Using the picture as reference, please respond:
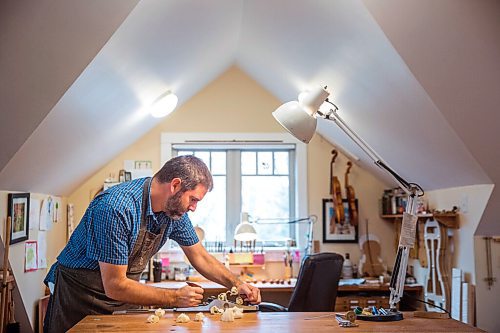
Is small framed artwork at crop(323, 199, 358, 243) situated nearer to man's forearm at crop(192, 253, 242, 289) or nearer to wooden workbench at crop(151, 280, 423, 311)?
wooden workbench at crop(151, 280, 423, 311)

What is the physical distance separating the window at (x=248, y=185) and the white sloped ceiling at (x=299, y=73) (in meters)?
0.77

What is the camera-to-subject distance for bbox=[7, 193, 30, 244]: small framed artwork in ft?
11.6

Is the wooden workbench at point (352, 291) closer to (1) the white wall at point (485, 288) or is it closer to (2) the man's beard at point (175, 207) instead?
(1) the white wall at point (485, 288)

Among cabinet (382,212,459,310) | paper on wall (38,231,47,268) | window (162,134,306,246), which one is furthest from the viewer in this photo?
window (162,134,306,246)

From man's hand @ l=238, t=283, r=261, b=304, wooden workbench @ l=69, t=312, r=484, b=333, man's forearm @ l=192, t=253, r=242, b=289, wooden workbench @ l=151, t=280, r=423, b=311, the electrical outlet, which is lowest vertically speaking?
wooden workbench @ l=151, t=280, r=423, b=311

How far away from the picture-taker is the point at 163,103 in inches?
181

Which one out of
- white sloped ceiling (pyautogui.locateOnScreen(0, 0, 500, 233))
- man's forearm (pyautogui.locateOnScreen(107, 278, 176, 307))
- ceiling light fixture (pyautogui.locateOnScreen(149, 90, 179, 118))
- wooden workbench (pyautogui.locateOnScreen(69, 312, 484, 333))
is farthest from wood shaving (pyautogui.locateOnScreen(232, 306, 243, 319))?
ceiling light fixture (pyautogui.locateOnScreen(149, 90, 179, 118))

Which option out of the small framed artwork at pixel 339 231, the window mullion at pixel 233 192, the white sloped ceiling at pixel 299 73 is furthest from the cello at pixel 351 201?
the window mullion at pixel 233 192

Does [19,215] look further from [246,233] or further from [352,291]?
[352,291]

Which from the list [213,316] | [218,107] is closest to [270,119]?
[218,107]

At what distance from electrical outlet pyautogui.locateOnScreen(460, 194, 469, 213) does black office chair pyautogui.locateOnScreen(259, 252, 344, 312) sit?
931 millimetres

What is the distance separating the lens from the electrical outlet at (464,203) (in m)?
3.92

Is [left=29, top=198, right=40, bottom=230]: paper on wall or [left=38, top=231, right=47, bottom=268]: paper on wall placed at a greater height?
[left=29, top=198, right=40, bottom=230]: paper on wall

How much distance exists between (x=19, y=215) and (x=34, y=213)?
39cm
